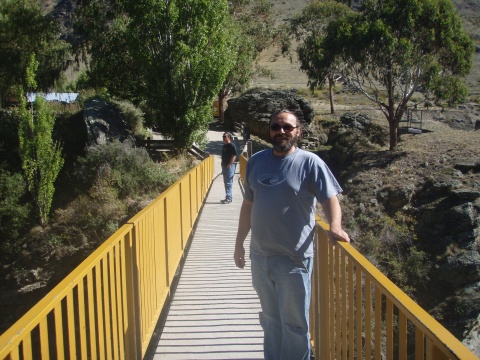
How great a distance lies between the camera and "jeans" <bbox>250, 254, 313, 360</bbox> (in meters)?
3.27

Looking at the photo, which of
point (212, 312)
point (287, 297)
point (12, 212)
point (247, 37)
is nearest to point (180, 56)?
point (12, 212)

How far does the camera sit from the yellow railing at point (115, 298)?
2.18 m

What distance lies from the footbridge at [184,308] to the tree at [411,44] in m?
19.5

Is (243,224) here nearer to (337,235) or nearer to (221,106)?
(337,235)

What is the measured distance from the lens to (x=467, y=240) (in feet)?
Answer: 56.8

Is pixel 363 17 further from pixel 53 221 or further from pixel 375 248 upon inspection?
pixel 53 221

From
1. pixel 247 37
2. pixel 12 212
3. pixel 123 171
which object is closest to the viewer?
pixel 123 171

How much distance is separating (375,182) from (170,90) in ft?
32.3

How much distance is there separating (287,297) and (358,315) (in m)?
0.52

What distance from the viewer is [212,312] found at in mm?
5520

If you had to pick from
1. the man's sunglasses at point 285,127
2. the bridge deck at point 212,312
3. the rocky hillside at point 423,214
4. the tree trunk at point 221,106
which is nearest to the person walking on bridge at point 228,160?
the bridge deck at point 212,312

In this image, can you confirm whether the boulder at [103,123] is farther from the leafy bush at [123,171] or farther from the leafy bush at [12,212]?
the leafy bush at [12,212]

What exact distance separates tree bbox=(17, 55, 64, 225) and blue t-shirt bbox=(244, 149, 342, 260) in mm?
17400

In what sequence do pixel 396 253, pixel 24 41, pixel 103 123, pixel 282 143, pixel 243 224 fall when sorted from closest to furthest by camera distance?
pixel 282 143
pixel 243 224
pixel 396 253
pixel 103 123
pixel 24 41
